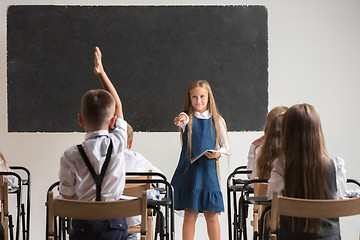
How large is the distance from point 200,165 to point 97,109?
1806mm

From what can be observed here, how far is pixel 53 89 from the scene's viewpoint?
4.88 meters

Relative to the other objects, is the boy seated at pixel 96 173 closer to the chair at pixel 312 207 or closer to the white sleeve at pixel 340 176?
the chair at pixel 312 207

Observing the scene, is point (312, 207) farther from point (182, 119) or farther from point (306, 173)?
point (182, 119)

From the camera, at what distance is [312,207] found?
82.6 inches

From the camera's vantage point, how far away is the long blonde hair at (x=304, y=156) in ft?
7.70

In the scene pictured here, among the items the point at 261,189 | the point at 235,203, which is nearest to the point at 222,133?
the point at 235,203

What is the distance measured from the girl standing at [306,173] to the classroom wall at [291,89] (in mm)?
2494

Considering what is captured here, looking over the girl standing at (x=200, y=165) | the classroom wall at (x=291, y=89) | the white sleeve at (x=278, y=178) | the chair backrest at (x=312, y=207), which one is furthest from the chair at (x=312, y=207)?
the classroom wall at (x=291, y=89)

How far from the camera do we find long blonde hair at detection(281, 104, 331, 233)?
7.70 ft

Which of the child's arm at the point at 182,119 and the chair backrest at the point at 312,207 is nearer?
the chair backrest at the point at 312,207

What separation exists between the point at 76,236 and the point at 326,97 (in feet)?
11.4

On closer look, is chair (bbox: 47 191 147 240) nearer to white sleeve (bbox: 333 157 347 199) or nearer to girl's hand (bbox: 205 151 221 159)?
white sleeve (bbox: 333 157 347 199)

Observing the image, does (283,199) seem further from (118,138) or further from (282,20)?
(282,20)

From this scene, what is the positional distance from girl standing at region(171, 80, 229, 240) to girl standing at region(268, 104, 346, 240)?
151 cm
